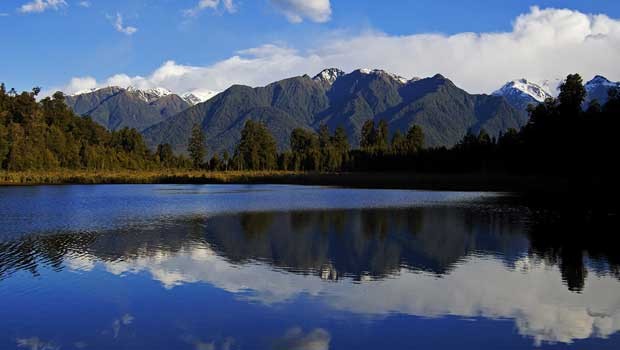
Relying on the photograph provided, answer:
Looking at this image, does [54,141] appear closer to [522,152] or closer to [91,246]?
[522,152]

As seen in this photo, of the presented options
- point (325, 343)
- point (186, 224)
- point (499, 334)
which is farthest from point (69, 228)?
point (499, 334)

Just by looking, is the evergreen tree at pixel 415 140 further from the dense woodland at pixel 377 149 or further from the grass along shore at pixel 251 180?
the grass along shore at pixel 251 180

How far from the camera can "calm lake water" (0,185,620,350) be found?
15.7 meters

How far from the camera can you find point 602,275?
2388 cm

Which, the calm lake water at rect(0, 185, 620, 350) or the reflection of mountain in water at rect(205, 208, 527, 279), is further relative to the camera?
the reflection of mountain in water at rect(205, 208, 527, 279)

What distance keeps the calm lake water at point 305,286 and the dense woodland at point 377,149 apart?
2712 inches

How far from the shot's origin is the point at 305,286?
21.6 m

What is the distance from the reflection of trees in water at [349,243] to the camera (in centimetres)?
2617

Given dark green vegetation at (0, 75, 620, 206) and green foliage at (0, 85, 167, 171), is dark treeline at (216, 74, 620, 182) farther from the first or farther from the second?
green foliage at (0, 85, 167, 171)

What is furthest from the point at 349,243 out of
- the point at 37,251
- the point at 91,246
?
the point at 37,251

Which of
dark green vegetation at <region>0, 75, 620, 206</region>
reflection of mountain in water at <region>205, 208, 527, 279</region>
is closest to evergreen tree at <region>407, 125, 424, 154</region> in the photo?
dark green vegetation at <region>0, 75, 620, 206</region>

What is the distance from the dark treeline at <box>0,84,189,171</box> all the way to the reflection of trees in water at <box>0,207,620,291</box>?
105 m

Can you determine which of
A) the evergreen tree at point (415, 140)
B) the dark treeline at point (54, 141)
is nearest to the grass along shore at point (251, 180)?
the dark treeline at point (54, 141)

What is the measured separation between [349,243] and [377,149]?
157 metres
